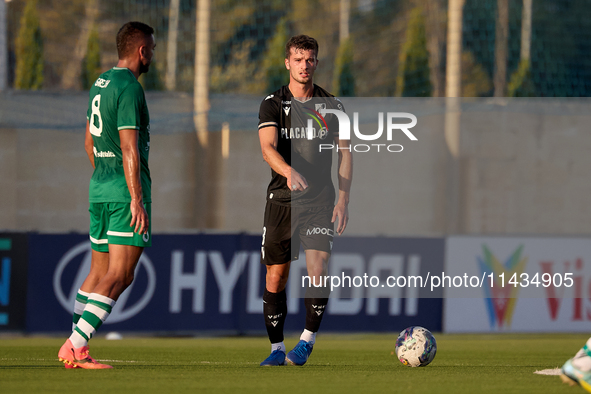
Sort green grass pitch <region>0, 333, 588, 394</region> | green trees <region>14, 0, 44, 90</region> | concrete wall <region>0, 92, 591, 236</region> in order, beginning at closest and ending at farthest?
1. green grass pitch <region>0, 333, 588, 394</region>
2. concrete wall <region>0, 92, 591, 236</region>
3. green trees <region>14, 0, 44, 90</region>

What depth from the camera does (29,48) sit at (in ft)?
47.7

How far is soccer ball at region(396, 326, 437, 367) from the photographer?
5078 millimetres

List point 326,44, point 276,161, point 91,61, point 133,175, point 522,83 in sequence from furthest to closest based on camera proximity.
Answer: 1. point 326,44
2. point 522,83
3. point 91,61
4. point 276,161
5. point 133,175

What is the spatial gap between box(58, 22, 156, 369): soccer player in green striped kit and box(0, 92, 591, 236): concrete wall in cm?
796

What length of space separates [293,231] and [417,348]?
1119 mm

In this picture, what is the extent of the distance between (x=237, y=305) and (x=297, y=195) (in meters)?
4.22

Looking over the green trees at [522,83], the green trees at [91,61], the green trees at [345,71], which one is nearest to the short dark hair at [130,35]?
the green trees at [91,61]

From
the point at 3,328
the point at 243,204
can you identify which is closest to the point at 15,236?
the point at 3,328

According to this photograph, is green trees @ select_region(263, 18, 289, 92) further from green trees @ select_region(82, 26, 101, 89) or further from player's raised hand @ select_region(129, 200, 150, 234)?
player's raised hand @ select_region(129, 200, 150, 234)

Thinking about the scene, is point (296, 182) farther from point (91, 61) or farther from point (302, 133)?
point (91, 61)

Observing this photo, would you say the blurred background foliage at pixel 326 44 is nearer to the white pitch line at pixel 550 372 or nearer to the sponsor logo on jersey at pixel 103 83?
the sponsor logo on jersey at pixel 103 83

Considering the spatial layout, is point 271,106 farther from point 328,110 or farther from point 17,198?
point 17,198

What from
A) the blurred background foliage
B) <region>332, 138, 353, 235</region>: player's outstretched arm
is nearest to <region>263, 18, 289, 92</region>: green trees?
the blurred background foliage

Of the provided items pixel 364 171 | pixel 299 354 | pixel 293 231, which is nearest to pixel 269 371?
pixel 299 354
